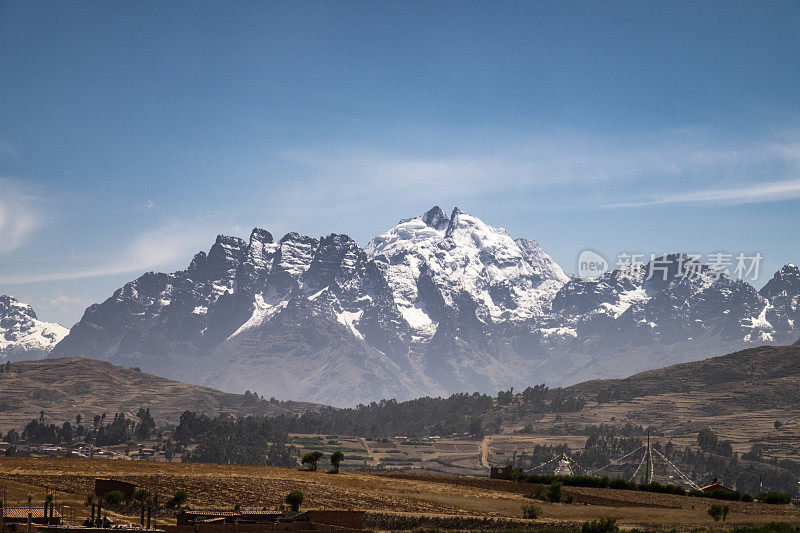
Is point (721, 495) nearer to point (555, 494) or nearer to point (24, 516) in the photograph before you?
point (555, 494)

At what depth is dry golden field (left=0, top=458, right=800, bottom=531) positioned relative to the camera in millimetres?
96750

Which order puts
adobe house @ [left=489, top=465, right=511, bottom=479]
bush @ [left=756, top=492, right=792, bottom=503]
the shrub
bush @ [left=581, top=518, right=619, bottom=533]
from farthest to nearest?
adobe house @ [left=489, top=465, right=511, bottom=479], bush @ [left=756, top=492, right=792, bottom=503], the shrub, bush @ [left=581, top=518, right=619, bottom=533]

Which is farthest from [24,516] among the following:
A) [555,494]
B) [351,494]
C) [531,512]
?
[555,494]

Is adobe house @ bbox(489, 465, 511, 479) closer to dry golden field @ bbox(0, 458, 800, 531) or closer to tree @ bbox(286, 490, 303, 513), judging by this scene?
dry golden field @ bbox(0, 458, 800, 531)

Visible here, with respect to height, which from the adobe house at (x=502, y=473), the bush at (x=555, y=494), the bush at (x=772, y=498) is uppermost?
the adobe house at (x=502, y=473)

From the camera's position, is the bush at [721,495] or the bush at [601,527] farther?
the bush at [721,495]

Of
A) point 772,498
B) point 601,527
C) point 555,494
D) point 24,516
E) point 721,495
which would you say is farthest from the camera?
point 721,495

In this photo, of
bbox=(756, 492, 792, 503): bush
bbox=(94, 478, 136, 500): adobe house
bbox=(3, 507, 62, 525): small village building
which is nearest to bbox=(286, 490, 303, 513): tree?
bbox=(94, 478, 136, 500): adobe house

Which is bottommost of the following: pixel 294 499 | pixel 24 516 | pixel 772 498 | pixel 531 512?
pixel 772 498

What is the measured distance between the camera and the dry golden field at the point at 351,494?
9675 centimetres

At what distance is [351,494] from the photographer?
10644cm

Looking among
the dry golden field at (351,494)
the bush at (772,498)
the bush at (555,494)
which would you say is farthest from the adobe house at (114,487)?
the bush at (772,498)

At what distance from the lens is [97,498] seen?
9450 cm

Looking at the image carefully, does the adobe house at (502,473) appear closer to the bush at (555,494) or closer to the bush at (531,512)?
the bush at (555,494)
